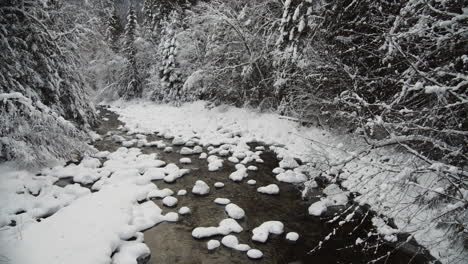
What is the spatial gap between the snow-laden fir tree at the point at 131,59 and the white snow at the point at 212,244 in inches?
769

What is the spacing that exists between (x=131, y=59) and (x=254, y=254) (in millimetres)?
20554

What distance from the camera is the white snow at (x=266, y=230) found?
4023 mm

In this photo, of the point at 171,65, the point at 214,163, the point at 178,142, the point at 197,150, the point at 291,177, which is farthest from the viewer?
the point at 171,65

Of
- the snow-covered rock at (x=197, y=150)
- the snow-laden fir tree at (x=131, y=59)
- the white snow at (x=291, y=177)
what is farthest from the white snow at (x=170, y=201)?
the snow-laden fir tree at (x=131, y=59)

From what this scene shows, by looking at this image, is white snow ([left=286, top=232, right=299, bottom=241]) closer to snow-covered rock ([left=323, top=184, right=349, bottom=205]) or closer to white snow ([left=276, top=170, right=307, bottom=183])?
snow-covered rock ([left=323, top=184, right=349, bottom=205])

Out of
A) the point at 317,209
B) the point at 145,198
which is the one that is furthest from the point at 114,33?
the point at 317,209

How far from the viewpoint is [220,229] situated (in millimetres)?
4156

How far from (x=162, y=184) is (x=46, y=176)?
242 centimetres

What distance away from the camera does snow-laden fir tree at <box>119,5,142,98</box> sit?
808 inches

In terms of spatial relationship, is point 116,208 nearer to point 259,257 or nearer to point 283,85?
point 259,257

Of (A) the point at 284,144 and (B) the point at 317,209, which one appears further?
(A) the point at 284,144

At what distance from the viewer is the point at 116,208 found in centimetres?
439

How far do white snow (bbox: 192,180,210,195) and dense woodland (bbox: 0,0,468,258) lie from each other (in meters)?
2.81

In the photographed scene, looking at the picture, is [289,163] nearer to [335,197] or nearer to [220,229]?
[335,197]
